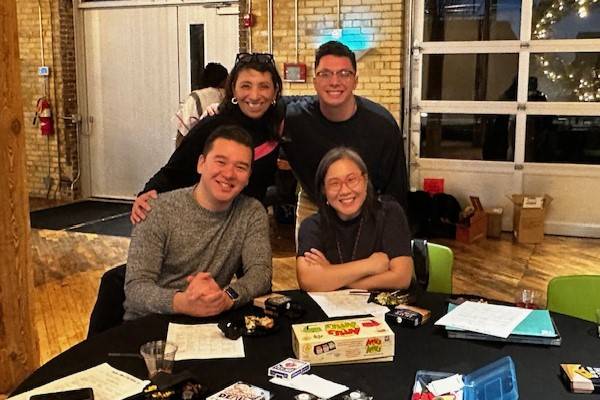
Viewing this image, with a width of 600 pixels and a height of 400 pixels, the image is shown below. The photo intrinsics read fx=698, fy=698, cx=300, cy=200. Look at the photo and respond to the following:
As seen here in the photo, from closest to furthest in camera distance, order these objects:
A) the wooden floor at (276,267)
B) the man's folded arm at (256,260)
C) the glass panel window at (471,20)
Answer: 1. the man's folded arm at (256,260)
2. the wooden floor at (276,267)
3. the glass panel window at (471,20)

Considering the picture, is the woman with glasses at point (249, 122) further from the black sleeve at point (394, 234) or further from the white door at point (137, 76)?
the white door at point (137, 76)

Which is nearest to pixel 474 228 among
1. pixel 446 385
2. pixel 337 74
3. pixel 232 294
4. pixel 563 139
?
pixel 563 139

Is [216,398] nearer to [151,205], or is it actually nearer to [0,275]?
[151,205]

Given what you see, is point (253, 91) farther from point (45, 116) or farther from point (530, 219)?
point (45, 116)

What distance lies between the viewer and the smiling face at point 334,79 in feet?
9.94

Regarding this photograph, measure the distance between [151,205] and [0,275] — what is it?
121 centimetres

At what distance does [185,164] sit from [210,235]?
2.05ft

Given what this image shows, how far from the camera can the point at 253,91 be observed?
2930 millimetres

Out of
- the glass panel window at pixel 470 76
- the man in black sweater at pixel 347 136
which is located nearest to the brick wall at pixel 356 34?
the glass panel window at pixel 470 76

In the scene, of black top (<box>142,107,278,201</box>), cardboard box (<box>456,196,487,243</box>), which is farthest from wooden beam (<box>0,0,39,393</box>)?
cardboard box (<box>456,196,487,243</box>)

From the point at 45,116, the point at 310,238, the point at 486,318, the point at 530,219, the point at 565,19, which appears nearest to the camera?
the point at 486,318

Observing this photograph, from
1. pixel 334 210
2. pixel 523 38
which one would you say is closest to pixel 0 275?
pixel 334 210

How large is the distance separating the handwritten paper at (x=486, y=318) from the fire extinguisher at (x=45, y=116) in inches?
292

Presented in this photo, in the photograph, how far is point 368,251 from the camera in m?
2.66
